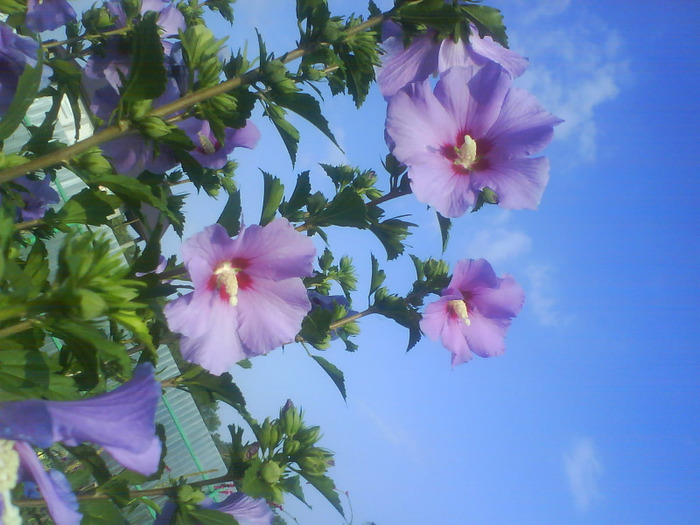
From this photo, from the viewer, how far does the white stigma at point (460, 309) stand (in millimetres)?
1973

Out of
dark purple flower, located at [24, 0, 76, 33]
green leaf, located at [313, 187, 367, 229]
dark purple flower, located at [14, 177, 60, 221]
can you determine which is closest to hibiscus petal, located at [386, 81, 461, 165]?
green leaf, located at [313, 187, 367, 229]

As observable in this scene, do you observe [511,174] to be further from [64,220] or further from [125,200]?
[64,220]

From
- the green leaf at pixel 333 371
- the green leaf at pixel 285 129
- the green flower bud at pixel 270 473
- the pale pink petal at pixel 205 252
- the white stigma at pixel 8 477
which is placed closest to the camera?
the white stigma at pixel 8 477

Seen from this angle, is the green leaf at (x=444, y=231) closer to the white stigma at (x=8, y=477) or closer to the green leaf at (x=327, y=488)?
the green leaf at (x=327, y=488)

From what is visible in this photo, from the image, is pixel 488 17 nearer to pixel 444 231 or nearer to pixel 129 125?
pixel 444 231

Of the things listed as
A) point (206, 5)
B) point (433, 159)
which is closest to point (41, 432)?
point (433, 159)

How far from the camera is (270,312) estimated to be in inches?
49.7

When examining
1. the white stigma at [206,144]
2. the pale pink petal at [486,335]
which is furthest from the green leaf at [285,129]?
the pale pink petal at [486,335]

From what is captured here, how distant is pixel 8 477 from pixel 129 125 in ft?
2.16

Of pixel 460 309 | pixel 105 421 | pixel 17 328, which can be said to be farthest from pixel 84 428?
pixel 460 309

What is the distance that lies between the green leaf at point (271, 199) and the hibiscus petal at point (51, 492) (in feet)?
2.52

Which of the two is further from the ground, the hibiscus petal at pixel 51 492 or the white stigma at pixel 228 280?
the white stigma at pixel 228 280

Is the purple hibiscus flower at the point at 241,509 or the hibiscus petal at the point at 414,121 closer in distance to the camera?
the hibiscus petal at the point at 414,121

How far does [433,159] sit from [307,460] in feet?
2.90
